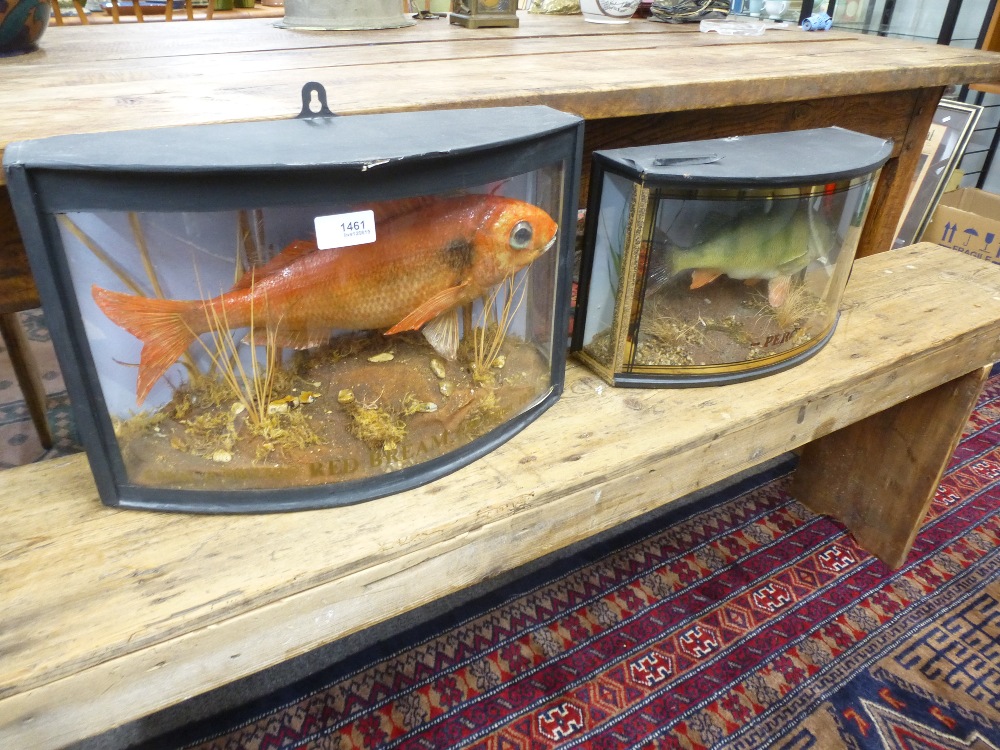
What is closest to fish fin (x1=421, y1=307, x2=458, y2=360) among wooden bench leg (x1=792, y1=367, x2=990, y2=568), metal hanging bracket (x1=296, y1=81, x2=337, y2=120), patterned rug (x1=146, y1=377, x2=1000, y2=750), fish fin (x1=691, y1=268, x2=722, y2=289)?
metal hanging bracket (x1=296, y1=81, x2=337, y2=120)

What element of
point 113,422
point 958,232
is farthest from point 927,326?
point 958,232

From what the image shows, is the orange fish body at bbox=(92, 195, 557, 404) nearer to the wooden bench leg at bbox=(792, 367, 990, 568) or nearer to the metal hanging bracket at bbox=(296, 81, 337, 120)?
the metal hanging bracket at bbox=(296, 81, 337, 120)

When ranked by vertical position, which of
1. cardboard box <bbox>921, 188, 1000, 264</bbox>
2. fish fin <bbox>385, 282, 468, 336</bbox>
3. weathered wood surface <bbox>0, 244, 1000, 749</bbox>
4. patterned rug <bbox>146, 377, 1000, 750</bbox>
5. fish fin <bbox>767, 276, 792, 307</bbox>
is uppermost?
fish fin <bbox>385, 282, 468, 336</bbox>

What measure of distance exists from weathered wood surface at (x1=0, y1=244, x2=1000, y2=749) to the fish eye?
251mm

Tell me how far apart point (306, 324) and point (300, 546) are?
0.23 metres

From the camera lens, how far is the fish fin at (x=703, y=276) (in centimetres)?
91

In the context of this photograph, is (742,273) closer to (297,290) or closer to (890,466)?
(297,290)

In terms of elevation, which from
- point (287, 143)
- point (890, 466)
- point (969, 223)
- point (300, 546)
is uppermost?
→ point (287, 143)

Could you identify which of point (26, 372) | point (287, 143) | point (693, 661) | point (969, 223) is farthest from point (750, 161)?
point (969, 223)

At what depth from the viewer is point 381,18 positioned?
1.38 m

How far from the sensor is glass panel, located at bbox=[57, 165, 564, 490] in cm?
61

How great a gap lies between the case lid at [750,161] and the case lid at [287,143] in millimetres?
135

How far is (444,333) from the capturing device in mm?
Result: 779

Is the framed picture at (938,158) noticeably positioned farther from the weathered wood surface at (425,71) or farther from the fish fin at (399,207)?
the fish fin at (399,207)
